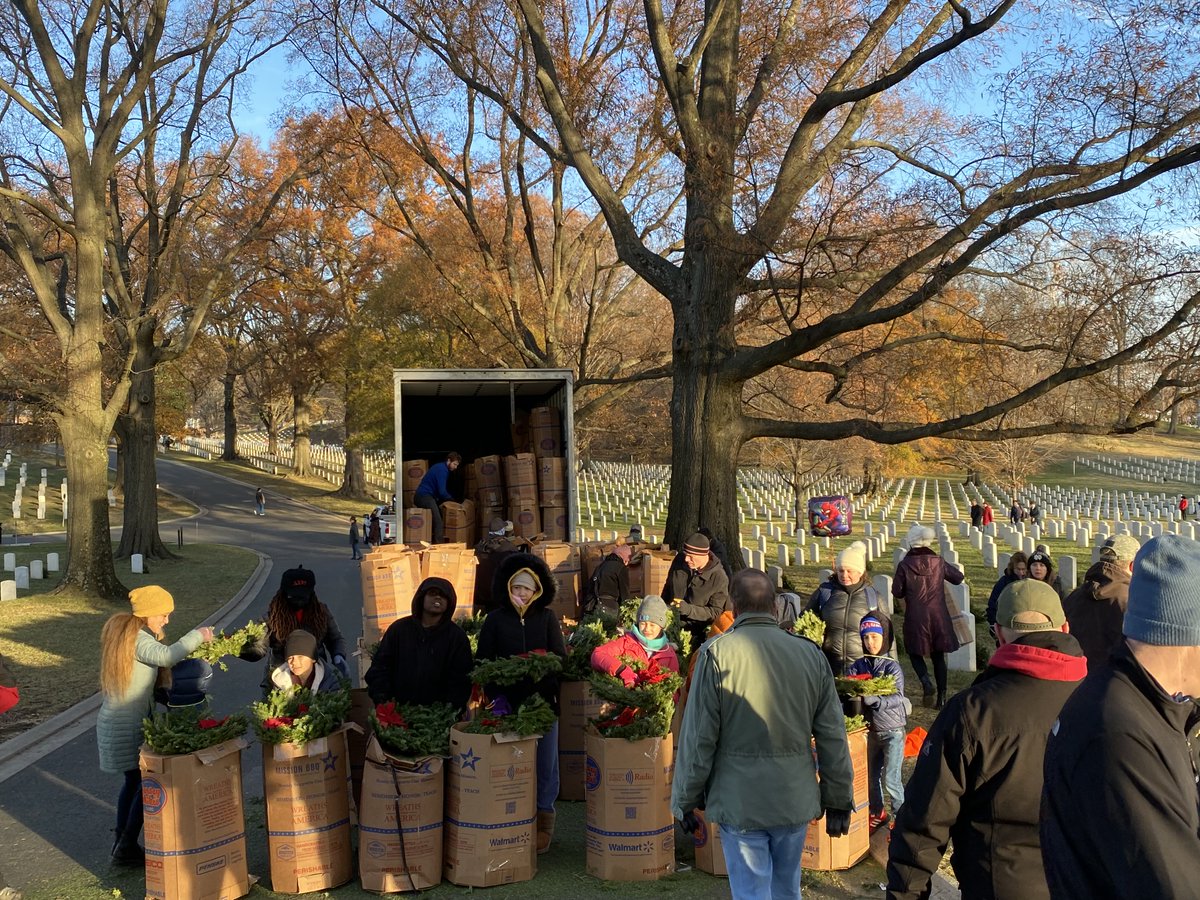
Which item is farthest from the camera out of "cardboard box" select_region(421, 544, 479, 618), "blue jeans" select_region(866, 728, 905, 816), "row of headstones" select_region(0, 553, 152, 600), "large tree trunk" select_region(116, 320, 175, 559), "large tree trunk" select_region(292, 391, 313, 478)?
"large tree trunk" select_region(292, 391, 313, 478)

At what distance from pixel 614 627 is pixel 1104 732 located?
6117mm

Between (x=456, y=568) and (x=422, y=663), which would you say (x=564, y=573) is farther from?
(x=422, y=663)

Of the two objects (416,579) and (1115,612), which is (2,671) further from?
(1115,612)

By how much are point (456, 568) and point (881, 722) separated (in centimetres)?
510

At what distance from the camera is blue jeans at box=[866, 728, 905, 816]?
6203 mm

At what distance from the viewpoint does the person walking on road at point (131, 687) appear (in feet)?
19.9

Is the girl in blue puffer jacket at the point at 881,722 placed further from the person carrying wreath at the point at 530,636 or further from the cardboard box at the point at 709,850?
the person carrying wreath at the point at 530,636

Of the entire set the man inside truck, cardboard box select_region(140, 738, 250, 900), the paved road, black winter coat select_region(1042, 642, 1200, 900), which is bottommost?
the paved road

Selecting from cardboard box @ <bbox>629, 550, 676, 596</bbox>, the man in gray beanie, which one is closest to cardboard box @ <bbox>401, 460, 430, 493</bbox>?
cardboard box @ <bbox>629, 550, 676, 596</bbox>

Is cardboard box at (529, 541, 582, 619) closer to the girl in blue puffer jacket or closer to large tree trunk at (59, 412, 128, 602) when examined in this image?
the girl in blue puffer jacket

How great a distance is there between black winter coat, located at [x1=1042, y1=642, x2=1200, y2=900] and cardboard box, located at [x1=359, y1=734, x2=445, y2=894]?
13.2ft

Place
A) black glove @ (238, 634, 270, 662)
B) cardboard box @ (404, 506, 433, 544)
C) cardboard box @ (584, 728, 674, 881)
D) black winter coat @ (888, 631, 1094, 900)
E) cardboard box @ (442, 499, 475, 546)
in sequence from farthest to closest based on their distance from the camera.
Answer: cardboard box @ (442, 499, 475, 546)
cardboard box @ (404, 506, 433, 544)
black glove @ (238, 634, 270, 662)
cardboard box @ (584, 728, 674, 881)
black winter coat @ (888, 631, 1094, 900)

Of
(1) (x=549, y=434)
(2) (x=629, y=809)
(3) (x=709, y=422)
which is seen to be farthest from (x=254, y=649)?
(3) (x=709, y=422)

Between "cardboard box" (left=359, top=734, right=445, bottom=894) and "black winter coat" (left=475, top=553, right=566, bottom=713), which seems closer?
"cardboard box" (left=359, top=734, right=445, bottom=894)
